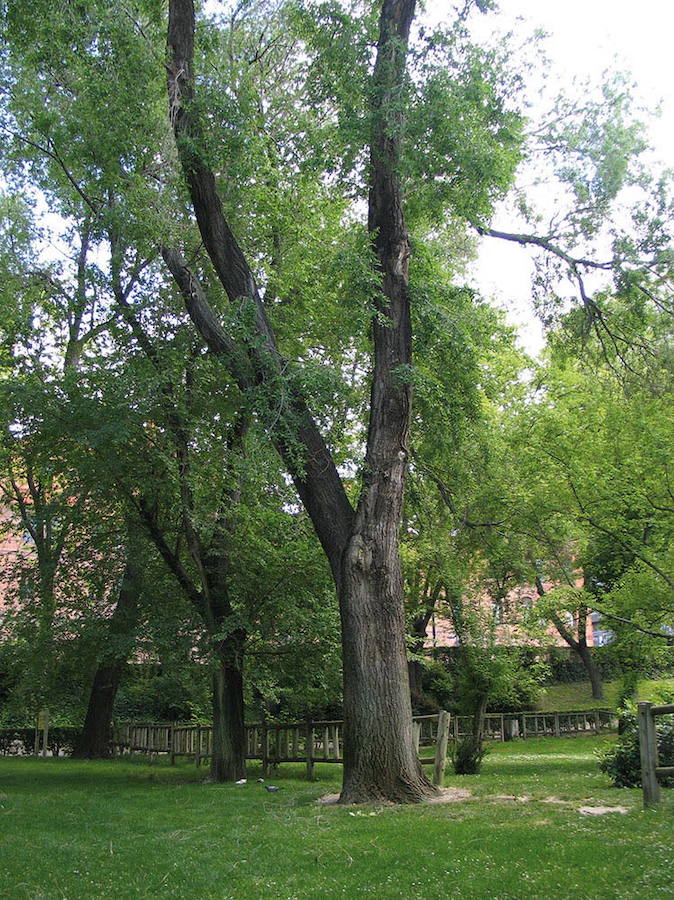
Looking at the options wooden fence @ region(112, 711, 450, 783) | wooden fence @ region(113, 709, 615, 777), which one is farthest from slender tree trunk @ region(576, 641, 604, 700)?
wooden fence @ region(112, 711, 450, 783)

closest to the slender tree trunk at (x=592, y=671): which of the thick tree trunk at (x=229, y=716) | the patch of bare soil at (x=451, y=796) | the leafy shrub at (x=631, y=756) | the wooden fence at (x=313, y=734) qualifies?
the wooden fence at (x=313, y=734)

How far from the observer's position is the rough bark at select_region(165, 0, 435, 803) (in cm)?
1009

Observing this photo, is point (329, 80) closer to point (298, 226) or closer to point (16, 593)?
point (298, 226)

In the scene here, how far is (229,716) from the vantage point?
14.8m

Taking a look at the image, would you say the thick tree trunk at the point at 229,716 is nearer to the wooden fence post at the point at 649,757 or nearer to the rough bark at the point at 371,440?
the rough bark at the point at 371,440

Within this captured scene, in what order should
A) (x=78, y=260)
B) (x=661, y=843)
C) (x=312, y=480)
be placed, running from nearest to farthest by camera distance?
(x=661, y=843)
(x=312, y=480)
(x=78, y=260)

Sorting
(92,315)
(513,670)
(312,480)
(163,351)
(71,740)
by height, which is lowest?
(71,740)

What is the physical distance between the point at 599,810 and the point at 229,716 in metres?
8.05

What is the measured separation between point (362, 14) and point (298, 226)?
3455mm

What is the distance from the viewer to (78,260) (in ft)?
59.2

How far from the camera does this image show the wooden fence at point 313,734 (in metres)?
15.3

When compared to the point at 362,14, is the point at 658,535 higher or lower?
lower

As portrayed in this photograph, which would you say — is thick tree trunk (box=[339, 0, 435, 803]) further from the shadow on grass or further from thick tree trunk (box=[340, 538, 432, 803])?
the shadow on grass

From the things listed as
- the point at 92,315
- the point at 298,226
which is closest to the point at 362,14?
the point at 298,226
